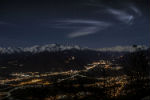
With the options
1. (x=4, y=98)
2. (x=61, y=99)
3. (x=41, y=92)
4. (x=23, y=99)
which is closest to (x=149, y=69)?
(x=61, y=99)

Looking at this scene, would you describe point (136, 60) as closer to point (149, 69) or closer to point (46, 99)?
point (149, 69)

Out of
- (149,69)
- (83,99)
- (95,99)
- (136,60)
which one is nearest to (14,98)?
(83,99)

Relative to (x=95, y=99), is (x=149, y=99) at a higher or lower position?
higher

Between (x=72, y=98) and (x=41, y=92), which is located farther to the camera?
(x=41, y=92)

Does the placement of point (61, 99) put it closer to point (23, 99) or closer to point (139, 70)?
point (23, 99)

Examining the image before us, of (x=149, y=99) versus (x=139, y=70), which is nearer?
(x=149, y=99)

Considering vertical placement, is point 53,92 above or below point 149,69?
below

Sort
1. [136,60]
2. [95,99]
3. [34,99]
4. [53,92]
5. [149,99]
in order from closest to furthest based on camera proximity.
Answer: [149,99], [95,99], [34,99], [53,92], [136,60]

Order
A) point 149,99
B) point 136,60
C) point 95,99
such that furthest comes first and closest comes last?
point 136,60 → point 95,99 → point 149,99

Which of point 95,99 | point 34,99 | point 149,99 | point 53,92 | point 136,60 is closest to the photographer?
point 149,99
